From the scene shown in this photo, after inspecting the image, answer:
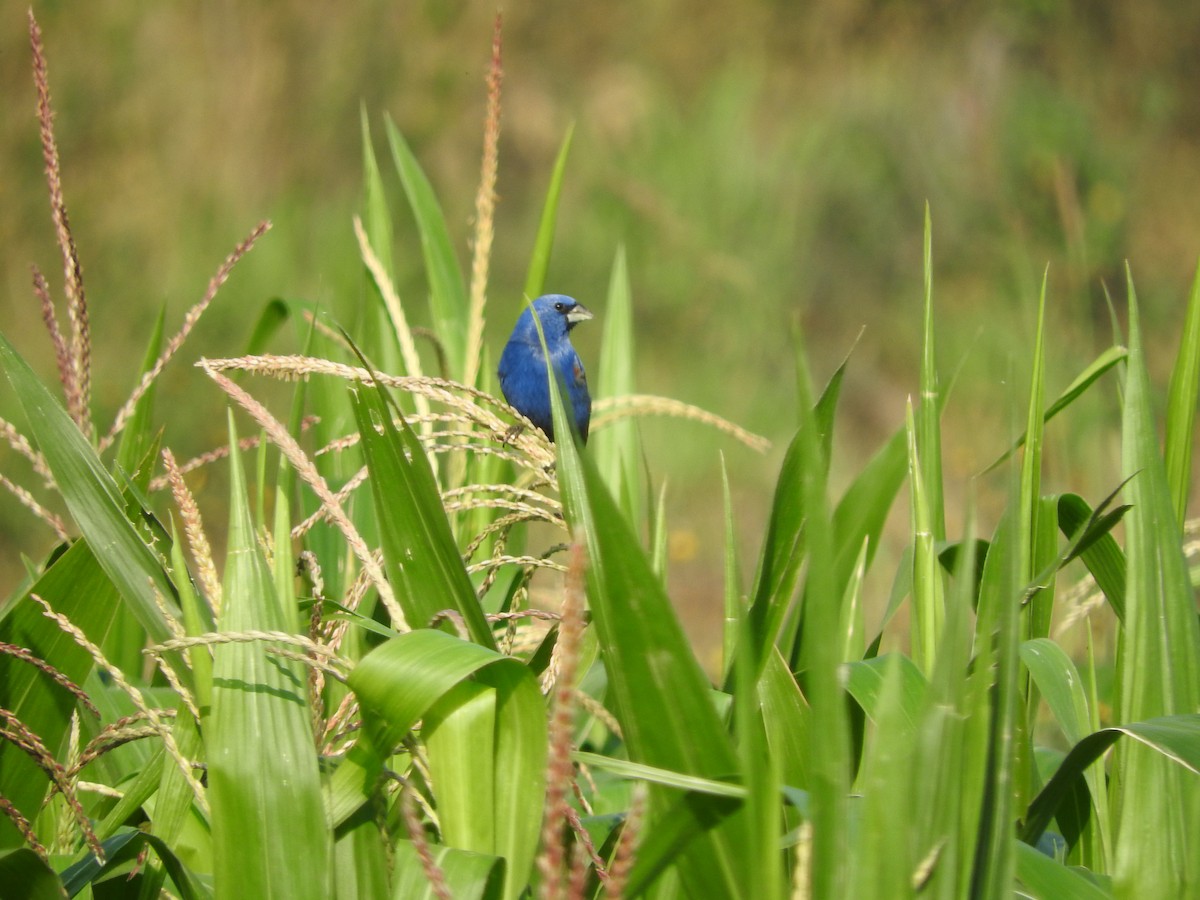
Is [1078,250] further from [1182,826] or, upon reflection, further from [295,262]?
[295,262]

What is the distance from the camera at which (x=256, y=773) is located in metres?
0.95

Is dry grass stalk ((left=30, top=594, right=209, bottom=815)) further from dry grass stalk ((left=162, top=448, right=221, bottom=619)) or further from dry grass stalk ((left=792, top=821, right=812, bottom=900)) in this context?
dry grass stalk ((left=792, top=821, right=812, bottom=900))

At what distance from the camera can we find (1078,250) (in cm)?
203

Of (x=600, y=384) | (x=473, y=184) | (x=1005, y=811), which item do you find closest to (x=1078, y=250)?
(x=600, y=384)

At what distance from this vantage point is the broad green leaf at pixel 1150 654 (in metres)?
1.07

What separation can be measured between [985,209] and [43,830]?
6.15 m

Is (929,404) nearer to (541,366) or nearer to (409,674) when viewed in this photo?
(409,674)

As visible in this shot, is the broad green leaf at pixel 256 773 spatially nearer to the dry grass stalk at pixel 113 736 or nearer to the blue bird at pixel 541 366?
the dry grass stalk at pixel 113 736

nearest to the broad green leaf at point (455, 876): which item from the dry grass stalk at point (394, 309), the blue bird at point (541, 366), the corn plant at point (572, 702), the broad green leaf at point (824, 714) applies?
the corn plant at point (572, 702)

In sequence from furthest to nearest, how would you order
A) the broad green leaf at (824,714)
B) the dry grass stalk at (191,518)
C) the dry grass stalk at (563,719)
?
1. the dry grass stalk at (191,518)
2. the broad green leaf at (824,714)
3. the dry grass stalk at (563,719)

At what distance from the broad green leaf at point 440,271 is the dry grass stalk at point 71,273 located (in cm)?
65

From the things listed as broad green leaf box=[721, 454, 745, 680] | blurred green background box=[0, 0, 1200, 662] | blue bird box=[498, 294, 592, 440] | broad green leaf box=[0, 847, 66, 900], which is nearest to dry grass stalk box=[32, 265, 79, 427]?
broad green leaf box=[0, 847, 66, 900]

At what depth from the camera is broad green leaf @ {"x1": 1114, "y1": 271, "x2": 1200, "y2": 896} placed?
107 centimetres

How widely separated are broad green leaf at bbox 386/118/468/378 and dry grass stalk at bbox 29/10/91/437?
2.12ft
